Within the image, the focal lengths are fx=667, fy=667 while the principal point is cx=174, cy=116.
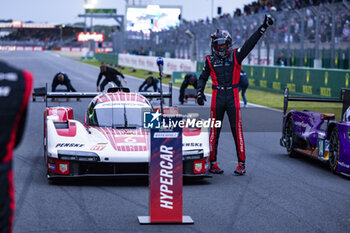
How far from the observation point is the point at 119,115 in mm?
8641

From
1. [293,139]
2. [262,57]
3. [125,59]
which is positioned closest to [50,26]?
[125,59]

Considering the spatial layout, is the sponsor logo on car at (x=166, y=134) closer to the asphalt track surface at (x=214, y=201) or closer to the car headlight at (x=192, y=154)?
the asphalt track surface at (x=214, y=201)

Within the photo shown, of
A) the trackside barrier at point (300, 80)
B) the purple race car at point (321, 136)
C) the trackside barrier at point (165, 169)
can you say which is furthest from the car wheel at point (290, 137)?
the trackside barrier at point (300, 80)

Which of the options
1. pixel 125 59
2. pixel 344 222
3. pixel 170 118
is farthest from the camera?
pixel 125 59

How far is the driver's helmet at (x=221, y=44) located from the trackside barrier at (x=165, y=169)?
284 centimetres

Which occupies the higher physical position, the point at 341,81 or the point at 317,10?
the point at 317,10

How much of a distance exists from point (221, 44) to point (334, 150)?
78.5 inches

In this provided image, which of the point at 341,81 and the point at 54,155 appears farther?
the point at 341,81

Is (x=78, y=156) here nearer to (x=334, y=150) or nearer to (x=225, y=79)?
(x=225, y=79)

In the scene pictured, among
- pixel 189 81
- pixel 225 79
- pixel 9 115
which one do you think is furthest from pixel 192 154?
pixel 189 81

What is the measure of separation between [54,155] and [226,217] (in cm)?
233

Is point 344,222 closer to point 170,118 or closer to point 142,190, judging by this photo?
point 170,118

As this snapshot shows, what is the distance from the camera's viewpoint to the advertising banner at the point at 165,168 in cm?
555

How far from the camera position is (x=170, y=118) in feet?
18.5
